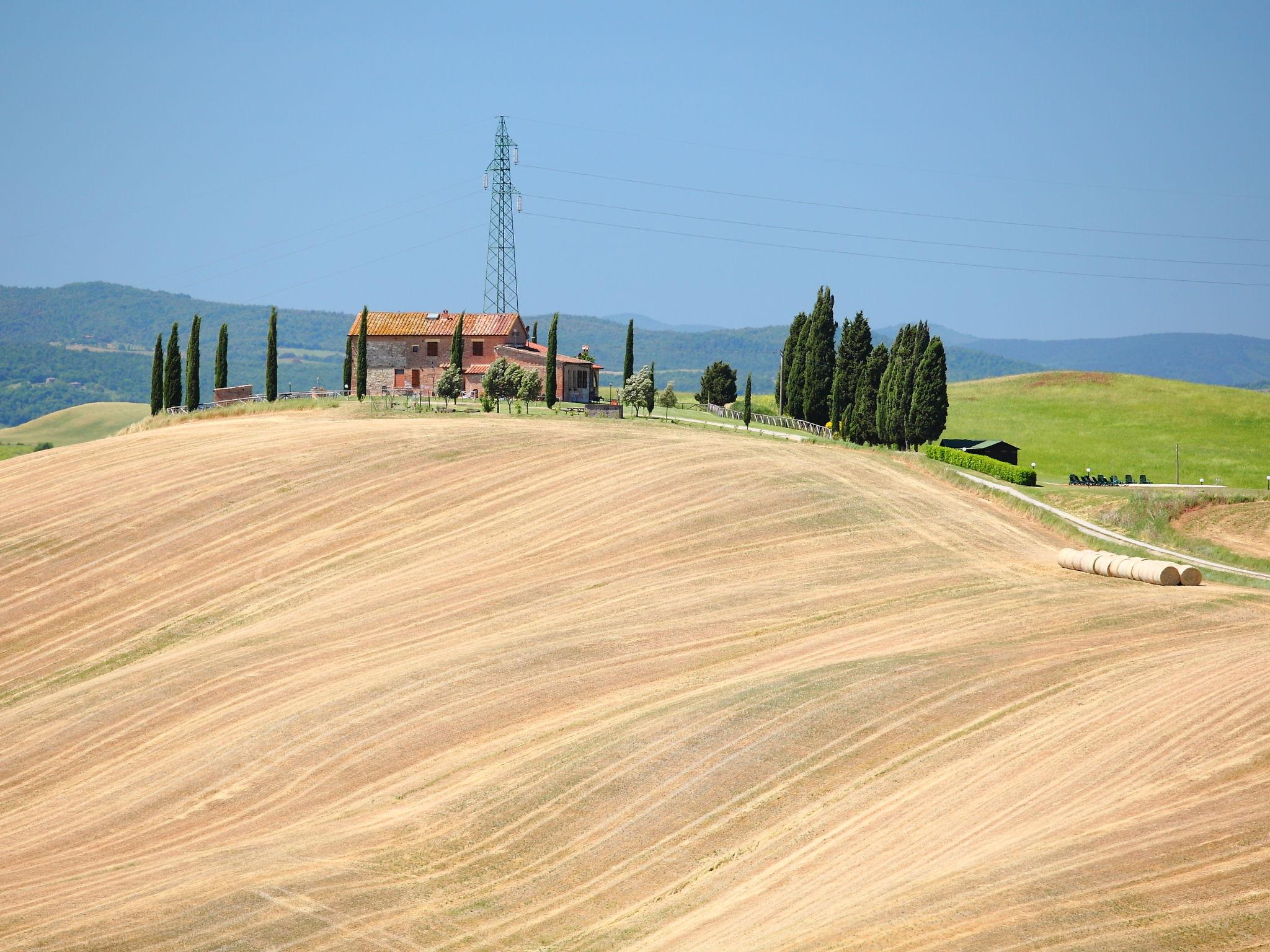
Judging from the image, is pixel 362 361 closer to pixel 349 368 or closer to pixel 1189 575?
pixel 349 368

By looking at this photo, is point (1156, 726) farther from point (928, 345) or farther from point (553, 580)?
point (928, 345)

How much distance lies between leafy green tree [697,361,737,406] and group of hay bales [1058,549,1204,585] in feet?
212

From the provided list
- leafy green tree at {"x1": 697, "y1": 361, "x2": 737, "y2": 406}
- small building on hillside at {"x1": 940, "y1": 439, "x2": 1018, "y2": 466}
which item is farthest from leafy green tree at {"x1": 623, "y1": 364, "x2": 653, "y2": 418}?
leafy green tree at {"x1": 697, "y1": 361, "x2": 737, "y2": 406}

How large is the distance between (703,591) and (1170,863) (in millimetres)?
23477

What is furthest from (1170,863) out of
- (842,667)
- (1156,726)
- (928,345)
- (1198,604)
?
(928,345)

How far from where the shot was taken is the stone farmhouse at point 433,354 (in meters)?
96.2

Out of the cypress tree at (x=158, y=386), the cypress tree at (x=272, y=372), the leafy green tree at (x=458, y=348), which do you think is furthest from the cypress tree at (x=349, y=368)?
the cypress tree at (x=158, y=386)

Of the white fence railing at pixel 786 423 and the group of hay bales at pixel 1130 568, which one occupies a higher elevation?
the white fence railing at pixel 786 423

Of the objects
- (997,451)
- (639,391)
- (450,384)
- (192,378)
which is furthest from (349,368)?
(997,451)

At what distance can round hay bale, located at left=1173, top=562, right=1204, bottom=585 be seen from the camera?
1884 inches

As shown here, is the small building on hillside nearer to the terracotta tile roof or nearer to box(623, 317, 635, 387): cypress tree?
box(623, 317, 635, 387): cypress tree

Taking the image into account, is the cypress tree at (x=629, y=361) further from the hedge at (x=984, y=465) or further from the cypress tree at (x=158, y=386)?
the cypress tree at (x=158, y=386)

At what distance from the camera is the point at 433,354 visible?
9681 centimetres

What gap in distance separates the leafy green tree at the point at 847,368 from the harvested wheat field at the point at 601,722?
2988cm
